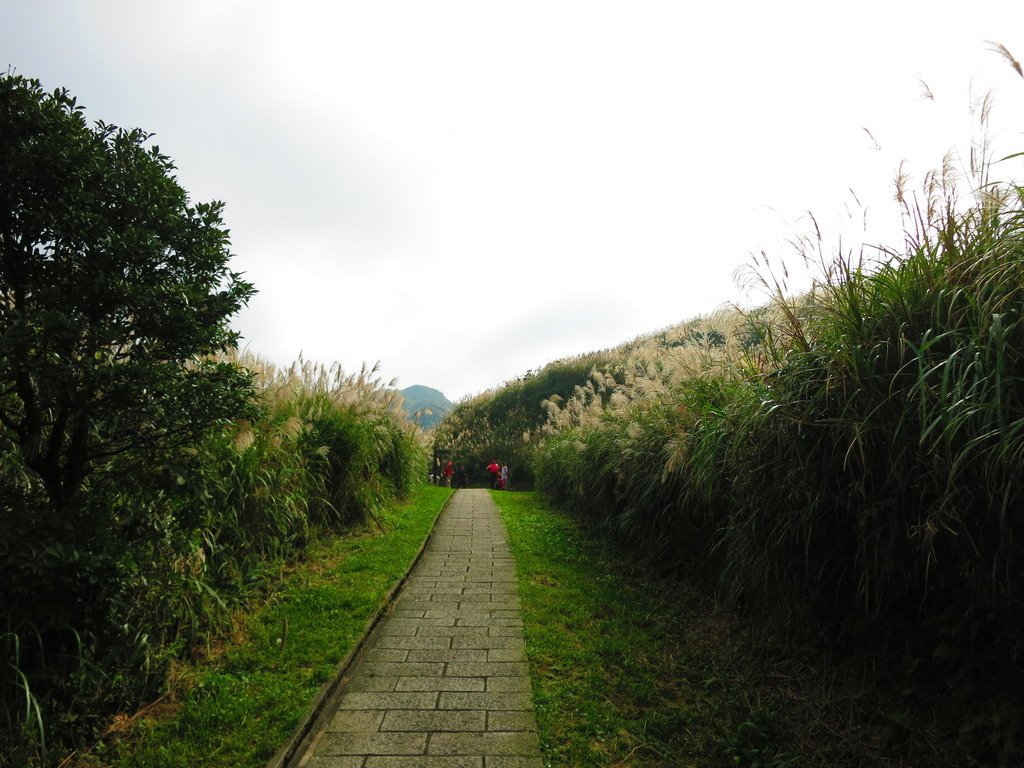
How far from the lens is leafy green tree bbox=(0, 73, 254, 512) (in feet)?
10.00

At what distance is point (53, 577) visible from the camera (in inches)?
120

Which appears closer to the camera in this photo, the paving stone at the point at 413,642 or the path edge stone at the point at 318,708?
the path edge stone at the point at 318,708

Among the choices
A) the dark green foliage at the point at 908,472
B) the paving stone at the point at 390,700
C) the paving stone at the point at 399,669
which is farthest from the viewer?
the paving stone at the point at 399,669

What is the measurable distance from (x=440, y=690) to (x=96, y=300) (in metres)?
3.09

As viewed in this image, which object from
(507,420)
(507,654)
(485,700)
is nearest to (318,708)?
(485,700)

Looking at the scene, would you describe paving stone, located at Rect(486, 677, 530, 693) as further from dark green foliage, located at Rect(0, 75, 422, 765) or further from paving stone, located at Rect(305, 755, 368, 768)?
dark green foliage, located at Rect(0, 75, 422, 765)

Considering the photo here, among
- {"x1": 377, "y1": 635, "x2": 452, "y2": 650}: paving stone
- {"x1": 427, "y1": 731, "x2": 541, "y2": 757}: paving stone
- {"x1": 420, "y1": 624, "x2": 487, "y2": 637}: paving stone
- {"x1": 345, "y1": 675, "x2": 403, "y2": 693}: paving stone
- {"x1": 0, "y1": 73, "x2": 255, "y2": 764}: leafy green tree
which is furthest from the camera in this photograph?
{"x1": 420, "y1": 624, "x2": 487, "y2": 637}: paving stone

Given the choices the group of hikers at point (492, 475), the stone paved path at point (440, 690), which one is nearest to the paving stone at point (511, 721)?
the stone paved path at point (440, 690)

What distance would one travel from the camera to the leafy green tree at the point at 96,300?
3047mm

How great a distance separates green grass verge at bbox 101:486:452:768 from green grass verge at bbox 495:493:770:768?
1478mm

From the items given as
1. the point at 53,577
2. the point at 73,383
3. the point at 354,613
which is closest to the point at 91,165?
the point at 73,383

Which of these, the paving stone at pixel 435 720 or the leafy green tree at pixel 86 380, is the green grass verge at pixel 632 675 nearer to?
the paving stone at pixel 435 720

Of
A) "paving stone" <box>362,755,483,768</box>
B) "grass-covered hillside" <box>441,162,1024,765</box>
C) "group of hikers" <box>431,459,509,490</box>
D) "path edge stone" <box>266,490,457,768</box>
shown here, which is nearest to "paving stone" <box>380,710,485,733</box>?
"paving stone" <box>362,755,483,768</box>

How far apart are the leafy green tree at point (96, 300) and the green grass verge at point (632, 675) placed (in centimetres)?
279
